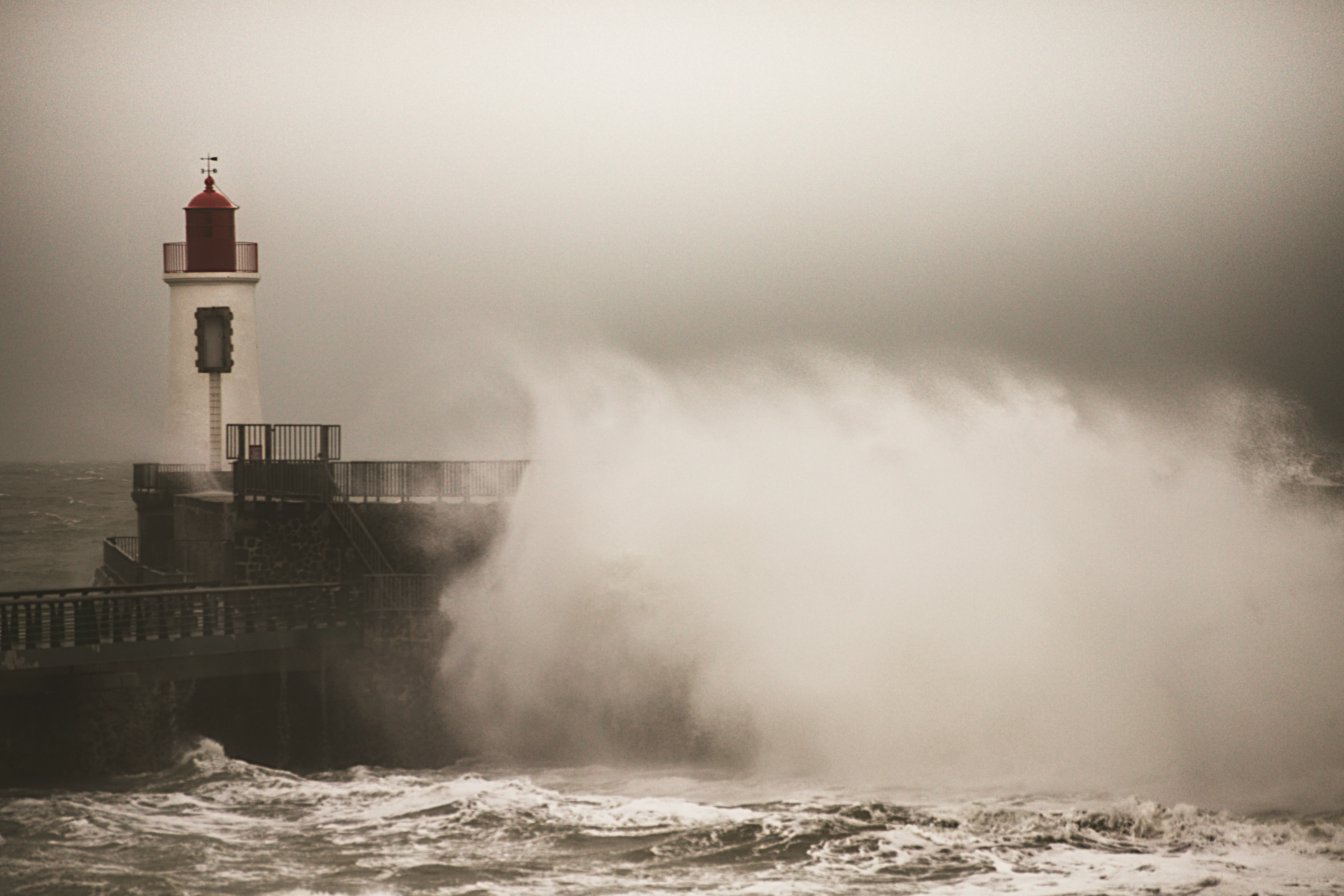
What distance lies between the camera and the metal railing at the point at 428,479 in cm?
2066

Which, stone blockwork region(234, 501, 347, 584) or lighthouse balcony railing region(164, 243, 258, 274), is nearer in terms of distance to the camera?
stone blockwork region(234, 501, 347, 584)

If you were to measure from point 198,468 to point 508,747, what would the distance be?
12132 mm

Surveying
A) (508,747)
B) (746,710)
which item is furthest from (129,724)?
(746,710)

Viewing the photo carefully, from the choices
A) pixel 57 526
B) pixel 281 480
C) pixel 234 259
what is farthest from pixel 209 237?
pixel 57 526

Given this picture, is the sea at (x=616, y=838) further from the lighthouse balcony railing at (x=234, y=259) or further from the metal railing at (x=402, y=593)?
the lighthouse balcony railing at (x=234, y=259)

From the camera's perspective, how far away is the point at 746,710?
685 inches

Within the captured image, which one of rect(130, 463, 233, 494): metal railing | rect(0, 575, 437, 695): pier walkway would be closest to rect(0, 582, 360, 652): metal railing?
rect(0, 575, 437, 695): pier walkway

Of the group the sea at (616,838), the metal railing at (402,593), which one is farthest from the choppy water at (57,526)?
the sea at (616,838)

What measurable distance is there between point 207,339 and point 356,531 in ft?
30.9

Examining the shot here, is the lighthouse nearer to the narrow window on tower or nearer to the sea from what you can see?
the narrow window on tower

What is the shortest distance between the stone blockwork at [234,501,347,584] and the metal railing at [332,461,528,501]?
616 millimetres

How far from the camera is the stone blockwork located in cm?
2038

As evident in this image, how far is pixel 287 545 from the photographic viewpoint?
20.5 metres

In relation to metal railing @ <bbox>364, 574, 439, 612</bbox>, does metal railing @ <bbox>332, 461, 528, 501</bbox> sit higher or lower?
higher
